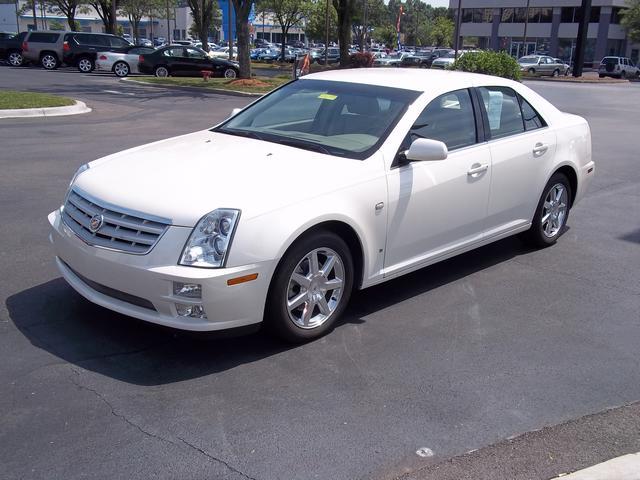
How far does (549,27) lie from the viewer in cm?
7888

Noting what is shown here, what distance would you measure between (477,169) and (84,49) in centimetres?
3000

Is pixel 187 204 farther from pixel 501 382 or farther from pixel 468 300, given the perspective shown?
pixel 468 300

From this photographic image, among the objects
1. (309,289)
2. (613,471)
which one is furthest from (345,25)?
(613,471)

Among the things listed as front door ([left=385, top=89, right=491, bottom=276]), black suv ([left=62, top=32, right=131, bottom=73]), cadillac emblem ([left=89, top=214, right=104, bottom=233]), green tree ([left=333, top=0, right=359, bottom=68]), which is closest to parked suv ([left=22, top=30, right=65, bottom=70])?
black suv ([left=62, top=32, right=131, bottom=73])

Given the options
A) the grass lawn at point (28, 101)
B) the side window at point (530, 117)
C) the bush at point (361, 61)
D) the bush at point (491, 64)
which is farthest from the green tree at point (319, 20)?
the side window at point (530, 117)

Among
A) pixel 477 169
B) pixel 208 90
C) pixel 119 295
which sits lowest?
pixel 208 90

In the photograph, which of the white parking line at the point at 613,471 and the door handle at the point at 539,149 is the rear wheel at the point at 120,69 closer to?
the door handle at the point at 539,149

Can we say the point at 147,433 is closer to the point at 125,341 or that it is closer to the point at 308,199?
the point at 125,341

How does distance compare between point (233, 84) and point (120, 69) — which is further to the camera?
point (120, 69)

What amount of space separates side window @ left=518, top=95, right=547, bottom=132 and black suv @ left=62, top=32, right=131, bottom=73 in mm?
28242

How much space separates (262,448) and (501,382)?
1.60 m

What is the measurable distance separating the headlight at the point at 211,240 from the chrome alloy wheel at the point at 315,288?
1.76 ft

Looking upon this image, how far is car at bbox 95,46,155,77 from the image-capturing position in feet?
99.5

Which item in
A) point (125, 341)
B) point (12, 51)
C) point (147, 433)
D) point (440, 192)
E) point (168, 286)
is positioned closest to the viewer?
point (147, 433)
